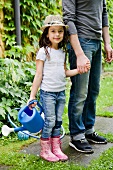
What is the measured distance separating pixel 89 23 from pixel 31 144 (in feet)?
4.08

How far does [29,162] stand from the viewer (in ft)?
9.19

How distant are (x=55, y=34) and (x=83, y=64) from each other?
32cm

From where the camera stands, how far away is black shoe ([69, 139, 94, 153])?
302 cm

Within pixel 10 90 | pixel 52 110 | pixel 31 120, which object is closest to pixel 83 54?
pixel 52 110

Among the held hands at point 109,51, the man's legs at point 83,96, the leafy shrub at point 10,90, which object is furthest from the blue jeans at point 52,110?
the leafy shrub at point 10,90

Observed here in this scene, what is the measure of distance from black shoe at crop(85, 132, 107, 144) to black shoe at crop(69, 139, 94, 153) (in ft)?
0.63

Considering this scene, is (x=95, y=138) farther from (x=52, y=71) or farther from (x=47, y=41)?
(x=47, y=41)

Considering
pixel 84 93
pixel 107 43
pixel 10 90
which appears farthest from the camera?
pixel 10 90

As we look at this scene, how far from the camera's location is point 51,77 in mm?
2783

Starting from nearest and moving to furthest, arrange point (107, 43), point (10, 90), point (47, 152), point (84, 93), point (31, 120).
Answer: point (31, 120) < point (47, 152) < point (84, 93) < point (107, 43) < point (10, 90)

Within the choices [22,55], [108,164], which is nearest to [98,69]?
[108,164]

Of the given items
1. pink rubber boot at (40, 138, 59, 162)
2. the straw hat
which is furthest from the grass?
the straw hat

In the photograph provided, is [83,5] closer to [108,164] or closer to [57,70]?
[57,70]

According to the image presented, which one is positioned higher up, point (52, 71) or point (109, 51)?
point (109, 51)
